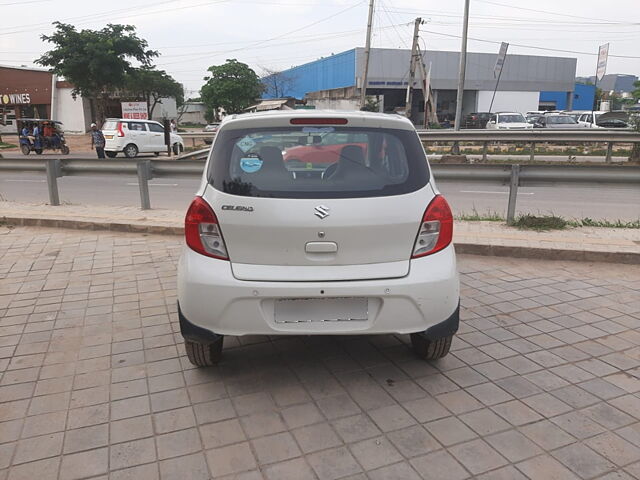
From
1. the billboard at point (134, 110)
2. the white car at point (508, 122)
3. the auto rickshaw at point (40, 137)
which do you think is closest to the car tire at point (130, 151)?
the auto rickshaw at point (40, 137)

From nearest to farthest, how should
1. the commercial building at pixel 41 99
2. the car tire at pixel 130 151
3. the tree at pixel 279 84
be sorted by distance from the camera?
the car tire at pixel 130 151 < the commercial building at pixel 41 99 < the tree at pixel 279 84

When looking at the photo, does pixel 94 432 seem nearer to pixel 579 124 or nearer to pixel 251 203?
pixel 251 203

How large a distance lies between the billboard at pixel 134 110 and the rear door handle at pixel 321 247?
1138 inches

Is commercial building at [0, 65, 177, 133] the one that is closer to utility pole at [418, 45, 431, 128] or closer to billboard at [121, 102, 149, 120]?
billboard at [121, 102, 149, 120]

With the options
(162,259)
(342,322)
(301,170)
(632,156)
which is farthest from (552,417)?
(632,156)

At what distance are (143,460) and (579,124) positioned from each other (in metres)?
27.7

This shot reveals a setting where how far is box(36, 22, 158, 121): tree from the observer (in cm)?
3119

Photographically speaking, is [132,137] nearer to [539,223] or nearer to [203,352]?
[539,223]

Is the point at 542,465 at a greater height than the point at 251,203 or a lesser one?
lesser

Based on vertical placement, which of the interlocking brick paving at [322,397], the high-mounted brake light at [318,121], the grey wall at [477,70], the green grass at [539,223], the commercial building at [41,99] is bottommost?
the interlocking brick paving at [322,397]

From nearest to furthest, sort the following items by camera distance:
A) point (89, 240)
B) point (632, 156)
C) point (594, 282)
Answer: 1. point (594, 282)
2. point (89, 240)
3. point (632, 156)

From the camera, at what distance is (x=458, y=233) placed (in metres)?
6.53

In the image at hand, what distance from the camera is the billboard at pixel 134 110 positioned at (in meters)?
28.9

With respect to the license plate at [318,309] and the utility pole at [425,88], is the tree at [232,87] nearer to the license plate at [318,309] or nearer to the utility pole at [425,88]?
the utility pole at [425,88]
